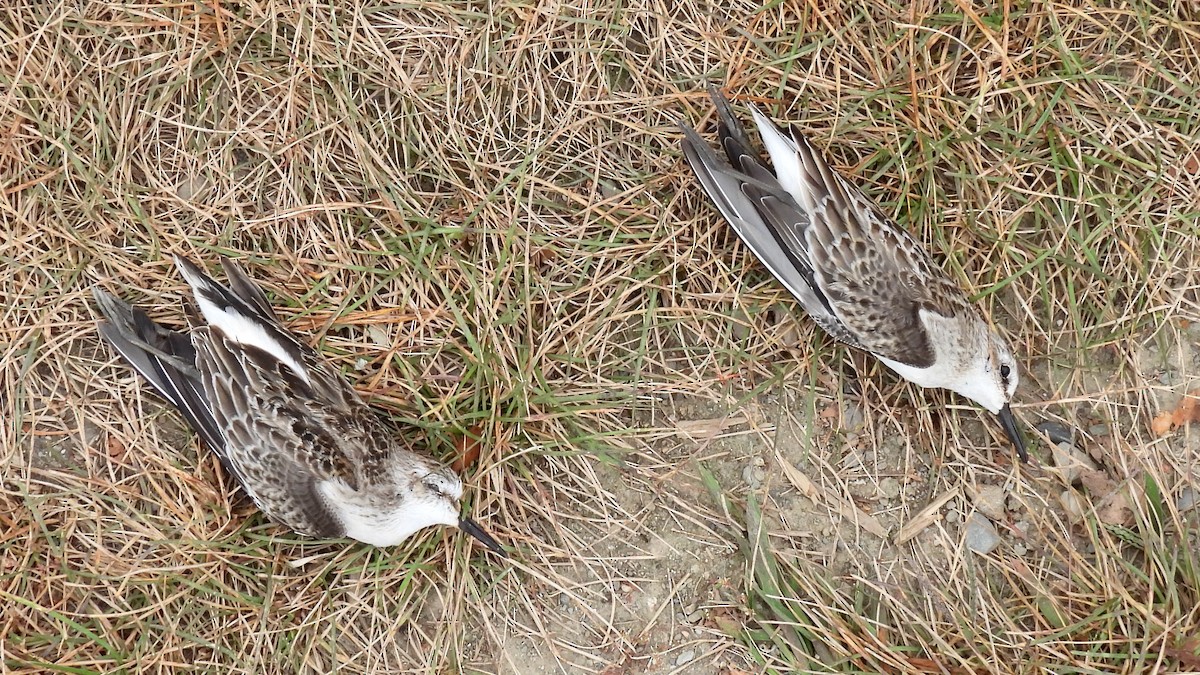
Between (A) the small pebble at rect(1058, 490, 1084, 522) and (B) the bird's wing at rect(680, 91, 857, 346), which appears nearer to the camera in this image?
(B) the bird's wing at rect(680, 91, 857, 346)

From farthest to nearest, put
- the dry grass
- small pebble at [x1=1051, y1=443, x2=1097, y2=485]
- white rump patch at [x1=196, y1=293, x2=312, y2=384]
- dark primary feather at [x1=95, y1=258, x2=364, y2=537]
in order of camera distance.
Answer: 1. small pebble at [x1=1051, y1=443, x2=1097, y2=485]
2. the dry grass
3. white rump patch at [x1=196, y1=293, x2=312, y2=384]
4. dark primary feather at [x1=95, y1=258, x2=364, y2=537]

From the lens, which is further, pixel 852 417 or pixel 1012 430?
pixel 852 417

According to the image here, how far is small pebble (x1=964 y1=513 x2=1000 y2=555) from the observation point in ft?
13.5

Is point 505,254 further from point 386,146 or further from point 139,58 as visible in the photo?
point 139,58

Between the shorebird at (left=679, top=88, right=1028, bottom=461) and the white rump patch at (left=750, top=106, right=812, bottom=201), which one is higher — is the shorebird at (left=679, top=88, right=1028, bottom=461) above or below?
below

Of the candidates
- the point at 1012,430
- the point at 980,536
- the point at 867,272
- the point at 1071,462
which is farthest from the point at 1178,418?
the point at 867,272

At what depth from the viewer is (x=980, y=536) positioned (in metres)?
4.11

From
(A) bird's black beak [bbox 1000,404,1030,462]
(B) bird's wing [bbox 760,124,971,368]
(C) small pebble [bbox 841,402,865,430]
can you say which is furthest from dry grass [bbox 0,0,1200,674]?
(B) bird's wing [bbox 760,124,971,368]

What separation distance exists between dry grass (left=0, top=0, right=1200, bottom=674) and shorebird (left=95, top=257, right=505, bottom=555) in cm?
17

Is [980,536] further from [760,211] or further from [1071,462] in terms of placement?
[760,211]

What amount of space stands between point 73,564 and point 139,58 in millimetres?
2255

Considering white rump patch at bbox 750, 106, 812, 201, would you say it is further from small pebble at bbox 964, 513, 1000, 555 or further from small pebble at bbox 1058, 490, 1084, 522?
small pebble at bbox 1058, 490, 1084, 522

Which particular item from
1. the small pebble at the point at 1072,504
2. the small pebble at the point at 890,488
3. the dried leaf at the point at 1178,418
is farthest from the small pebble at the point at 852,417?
the dried leaf at the point at 1178,418

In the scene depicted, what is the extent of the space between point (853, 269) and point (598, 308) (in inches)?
Result: 44.5
